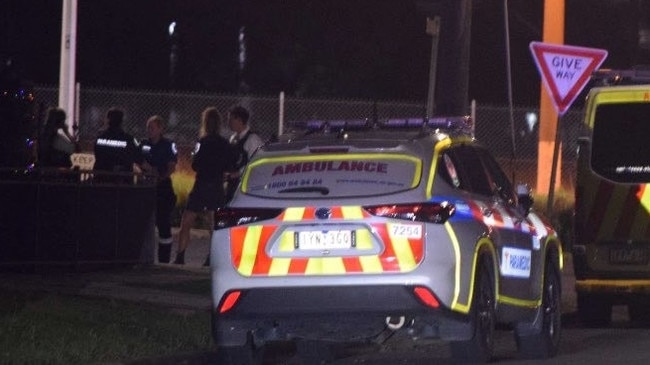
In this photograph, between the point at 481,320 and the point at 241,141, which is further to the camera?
the point at 241,141

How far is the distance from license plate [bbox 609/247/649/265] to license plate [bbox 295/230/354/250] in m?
4.66

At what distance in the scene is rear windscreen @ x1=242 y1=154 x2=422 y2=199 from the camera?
10.3 m

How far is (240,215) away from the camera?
10.4m

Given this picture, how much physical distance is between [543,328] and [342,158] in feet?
8.06

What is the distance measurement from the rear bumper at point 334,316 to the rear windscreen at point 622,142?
14.3ft

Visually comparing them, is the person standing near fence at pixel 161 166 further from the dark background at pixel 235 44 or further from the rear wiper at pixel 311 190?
the dark background at pixel 235 44

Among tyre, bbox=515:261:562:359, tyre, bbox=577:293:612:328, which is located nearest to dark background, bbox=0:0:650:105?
tyre, bbox=577:293:612:328

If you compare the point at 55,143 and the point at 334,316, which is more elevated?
the point at 55,143

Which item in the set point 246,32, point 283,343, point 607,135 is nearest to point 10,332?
point 283,343

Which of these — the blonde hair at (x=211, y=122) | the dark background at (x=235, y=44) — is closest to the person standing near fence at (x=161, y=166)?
the blonde hair at (x=211, y=122)

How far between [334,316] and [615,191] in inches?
187

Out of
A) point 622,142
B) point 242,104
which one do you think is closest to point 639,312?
point 622,142

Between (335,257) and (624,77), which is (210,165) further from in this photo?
(335,257)

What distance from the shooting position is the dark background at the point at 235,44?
41.1 m
